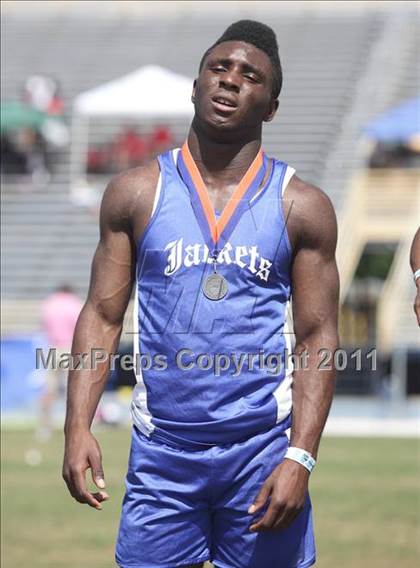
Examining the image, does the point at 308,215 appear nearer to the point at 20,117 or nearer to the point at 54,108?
the point at 20,117

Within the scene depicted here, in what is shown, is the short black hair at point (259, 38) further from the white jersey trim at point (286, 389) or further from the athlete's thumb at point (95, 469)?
the athlete's thumb at point (95, 469)

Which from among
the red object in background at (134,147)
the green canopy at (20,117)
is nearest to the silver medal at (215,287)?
the red object in background at (134,147)

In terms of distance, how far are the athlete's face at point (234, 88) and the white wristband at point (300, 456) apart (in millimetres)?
969

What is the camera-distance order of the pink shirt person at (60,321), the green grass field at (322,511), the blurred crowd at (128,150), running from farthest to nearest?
the blurred crowd at (128,150)
the pink shirt person at (60,321)
the green grass field at (322,511)

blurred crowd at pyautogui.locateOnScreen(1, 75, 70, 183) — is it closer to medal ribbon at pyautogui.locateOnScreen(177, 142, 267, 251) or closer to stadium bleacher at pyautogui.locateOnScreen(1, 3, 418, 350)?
stadium bleacher at pyautogui.locateOnScreen(1, 3, 418, 350)

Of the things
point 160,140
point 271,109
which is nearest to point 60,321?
point 160,140

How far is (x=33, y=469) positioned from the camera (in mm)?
11922

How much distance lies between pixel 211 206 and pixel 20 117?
19957 mm

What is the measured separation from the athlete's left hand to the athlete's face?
3.36ft

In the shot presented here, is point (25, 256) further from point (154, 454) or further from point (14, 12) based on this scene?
point (154, 454)

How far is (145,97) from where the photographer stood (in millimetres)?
19969

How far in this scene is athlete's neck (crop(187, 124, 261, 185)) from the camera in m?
4.07

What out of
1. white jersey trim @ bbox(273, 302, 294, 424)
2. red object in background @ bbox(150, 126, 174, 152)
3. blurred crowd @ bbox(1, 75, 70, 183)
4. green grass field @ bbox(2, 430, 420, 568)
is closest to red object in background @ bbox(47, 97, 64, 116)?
blurred crowd @ bbox(1, 75, 70, 183)

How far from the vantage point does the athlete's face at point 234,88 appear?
3969mm
